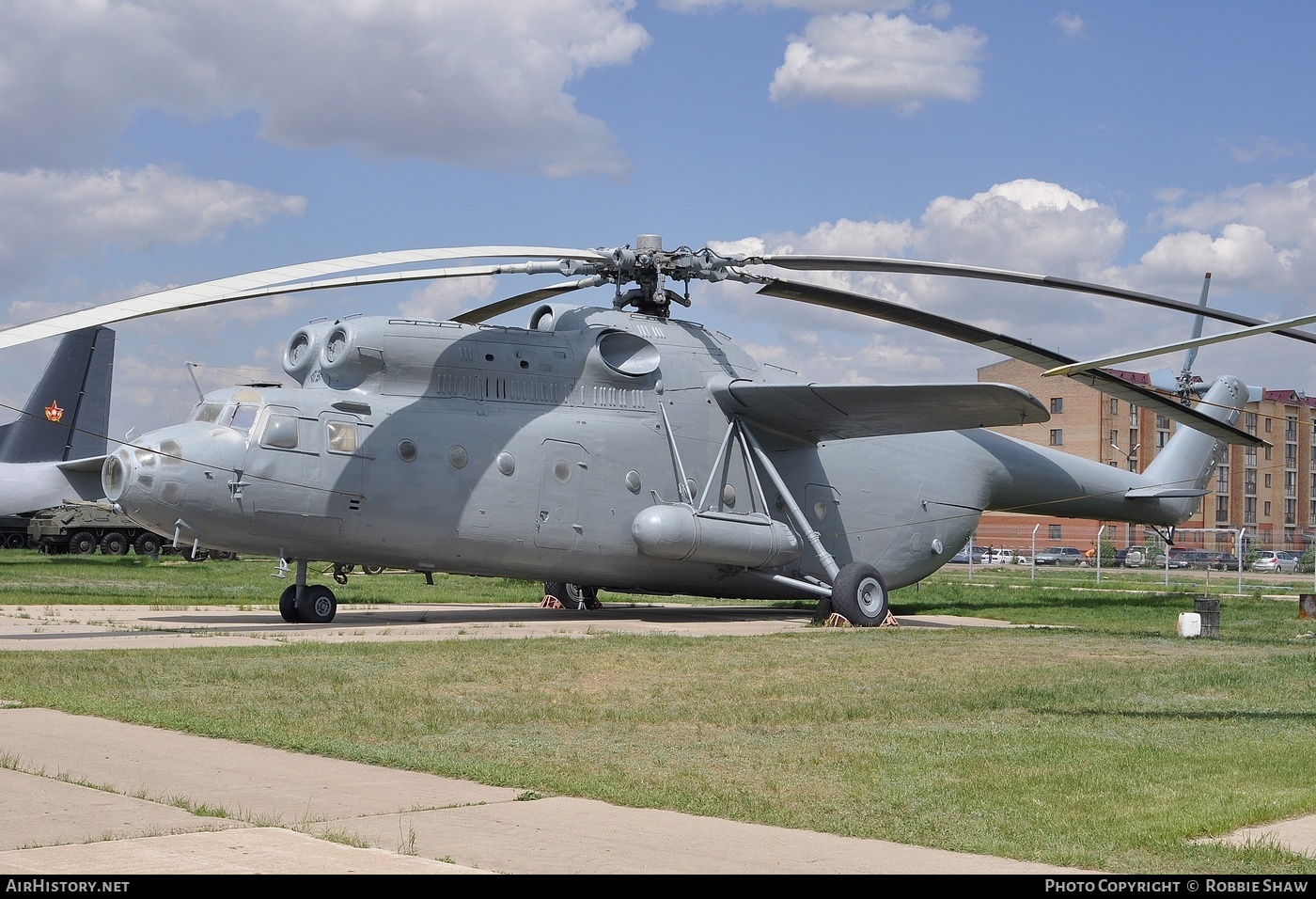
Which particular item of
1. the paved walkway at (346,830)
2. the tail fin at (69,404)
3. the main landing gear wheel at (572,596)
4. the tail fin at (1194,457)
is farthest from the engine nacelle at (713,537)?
the tail fin at (69,404)

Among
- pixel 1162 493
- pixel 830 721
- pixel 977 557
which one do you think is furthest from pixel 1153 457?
pixel 830 721

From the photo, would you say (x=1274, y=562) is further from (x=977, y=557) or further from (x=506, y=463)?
(x=506, y=463)

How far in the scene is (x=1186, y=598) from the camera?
28922 mm

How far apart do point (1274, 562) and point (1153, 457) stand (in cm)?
3501

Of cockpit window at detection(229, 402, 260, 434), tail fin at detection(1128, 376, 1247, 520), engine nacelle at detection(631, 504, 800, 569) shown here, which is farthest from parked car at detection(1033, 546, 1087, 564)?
cockpit window at detection(229, 402, 260, 434)

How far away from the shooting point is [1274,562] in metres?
59.2

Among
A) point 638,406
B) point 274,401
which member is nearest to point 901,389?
point 638,406

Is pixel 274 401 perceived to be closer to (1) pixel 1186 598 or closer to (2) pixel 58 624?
(2) pixel 58 624

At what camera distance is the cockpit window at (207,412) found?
18.3 metres

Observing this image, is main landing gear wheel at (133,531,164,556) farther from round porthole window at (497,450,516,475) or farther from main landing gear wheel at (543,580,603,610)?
round porthole window at (497,450,516,475)

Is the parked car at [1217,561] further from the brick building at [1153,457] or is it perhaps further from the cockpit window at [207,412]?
the cockpit window at [207,412]

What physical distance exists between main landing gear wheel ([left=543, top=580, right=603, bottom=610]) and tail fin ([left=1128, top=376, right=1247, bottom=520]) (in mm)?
11443

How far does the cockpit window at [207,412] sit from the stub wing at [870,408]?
7.53 m

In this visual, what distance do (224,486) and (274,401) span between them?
134 cm
